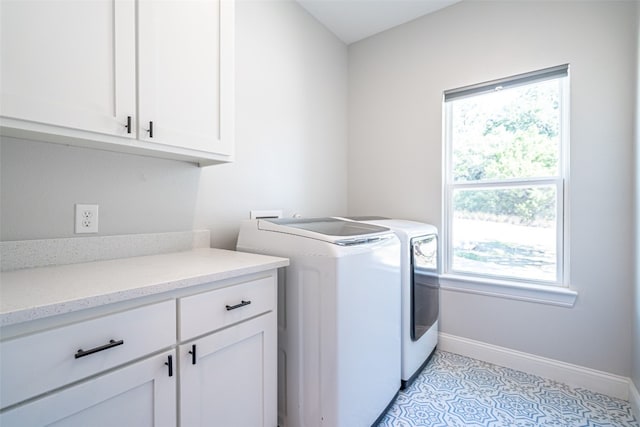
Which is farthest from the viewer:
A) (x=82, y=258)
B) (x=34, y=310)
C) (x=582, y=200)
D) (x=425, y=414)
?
(x=582, y=200)

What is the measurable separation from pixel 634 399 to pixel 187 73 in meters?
2.83

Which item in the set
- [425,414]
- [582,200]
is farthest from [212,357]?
[582,200]

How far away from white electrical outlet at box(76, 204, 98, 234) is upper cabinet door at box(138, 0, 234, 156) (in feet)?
1.34

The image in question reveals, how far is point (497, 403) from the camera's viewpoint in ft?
5.61

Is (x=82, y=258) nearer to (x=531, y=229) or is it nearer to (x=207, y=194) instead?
(x=207, y=194)

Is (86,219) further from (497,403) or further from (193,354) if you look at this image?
(497,403)

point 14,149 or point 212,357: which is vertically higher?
point 14,149

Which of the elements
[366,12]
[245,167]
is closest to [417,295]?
[245,167]

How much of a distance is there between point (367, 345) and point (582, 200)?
161 cm

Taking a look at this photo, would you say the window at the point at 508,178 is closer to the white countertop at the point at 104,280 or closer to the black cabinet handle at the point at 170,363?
the white countertop at the point at 104,280

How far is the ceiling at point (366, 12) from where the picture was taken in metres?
2.28

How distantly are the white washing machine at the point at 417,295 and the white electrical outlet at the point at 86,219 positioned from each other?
1.44 m

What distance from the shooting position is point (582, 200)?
183 centimetres

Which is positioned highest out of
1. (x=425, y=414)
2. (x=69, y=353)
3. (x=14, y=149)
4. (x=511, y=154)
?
(x=511, y=154)
